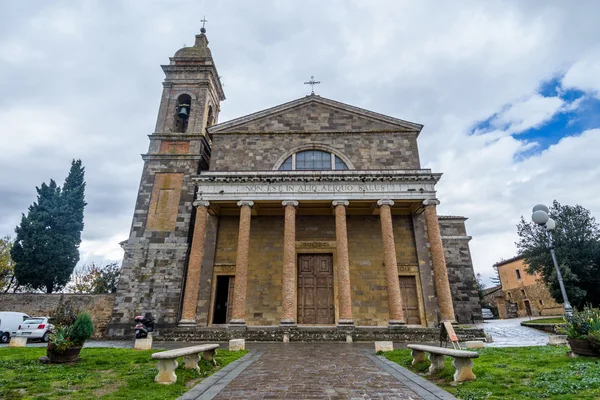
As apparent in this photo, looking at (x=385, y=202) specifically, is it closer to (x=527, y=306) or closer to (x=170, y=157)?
(x=170, y=157)

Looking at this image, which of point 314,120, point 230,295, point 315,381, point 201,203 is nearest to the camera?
point 315,381

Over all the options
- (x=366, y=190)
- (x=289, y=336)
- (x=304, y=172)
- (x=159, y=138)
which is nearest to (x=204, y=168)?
(x=159, y=138)

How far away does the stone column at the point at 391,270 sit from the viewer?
46.3 feet

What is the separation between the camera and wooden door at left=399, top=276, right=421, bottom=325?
16434 millimetres

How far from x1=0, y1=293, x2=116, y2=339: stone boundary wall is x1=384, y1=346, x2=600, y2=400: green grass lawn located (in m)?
15.4

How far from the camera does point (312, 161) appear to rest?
18.9m

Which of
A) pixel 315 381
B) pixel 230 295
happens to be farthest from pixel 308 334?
pixel 315 381

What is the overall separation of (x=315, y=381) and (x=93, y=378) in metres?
4.12

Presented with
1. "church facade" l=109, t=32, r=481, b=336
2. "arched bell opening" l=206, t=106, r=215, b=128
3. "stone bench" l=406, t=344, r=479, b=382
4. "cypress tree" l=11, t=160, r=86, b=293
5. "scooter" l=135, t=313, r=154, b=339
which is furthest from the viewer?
"arched bell opening" l=206, t=106, r=215, b=128

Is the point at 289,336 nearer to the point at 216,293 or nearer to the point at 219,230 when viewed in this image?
the point at 216,293

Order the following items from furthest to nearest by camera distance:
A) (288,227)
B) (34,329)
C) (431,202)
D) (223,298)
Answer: (223,298) → (431,202) → (288,227) → (34,329)

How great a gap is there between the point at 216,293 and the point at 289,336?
5.50m

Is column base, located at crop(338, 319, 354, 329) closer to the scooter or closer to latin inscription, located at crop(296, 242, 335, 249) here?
latin inscription, located at crop(296, 242, 335, 249)

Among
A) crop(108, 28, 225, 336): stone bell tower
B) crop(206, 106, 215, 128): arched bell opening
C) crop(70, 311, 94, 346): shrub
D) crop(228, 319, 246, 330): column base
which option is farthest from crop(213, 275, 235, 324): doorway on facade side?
crop(206, 106, 215, 128): arched bell opening
